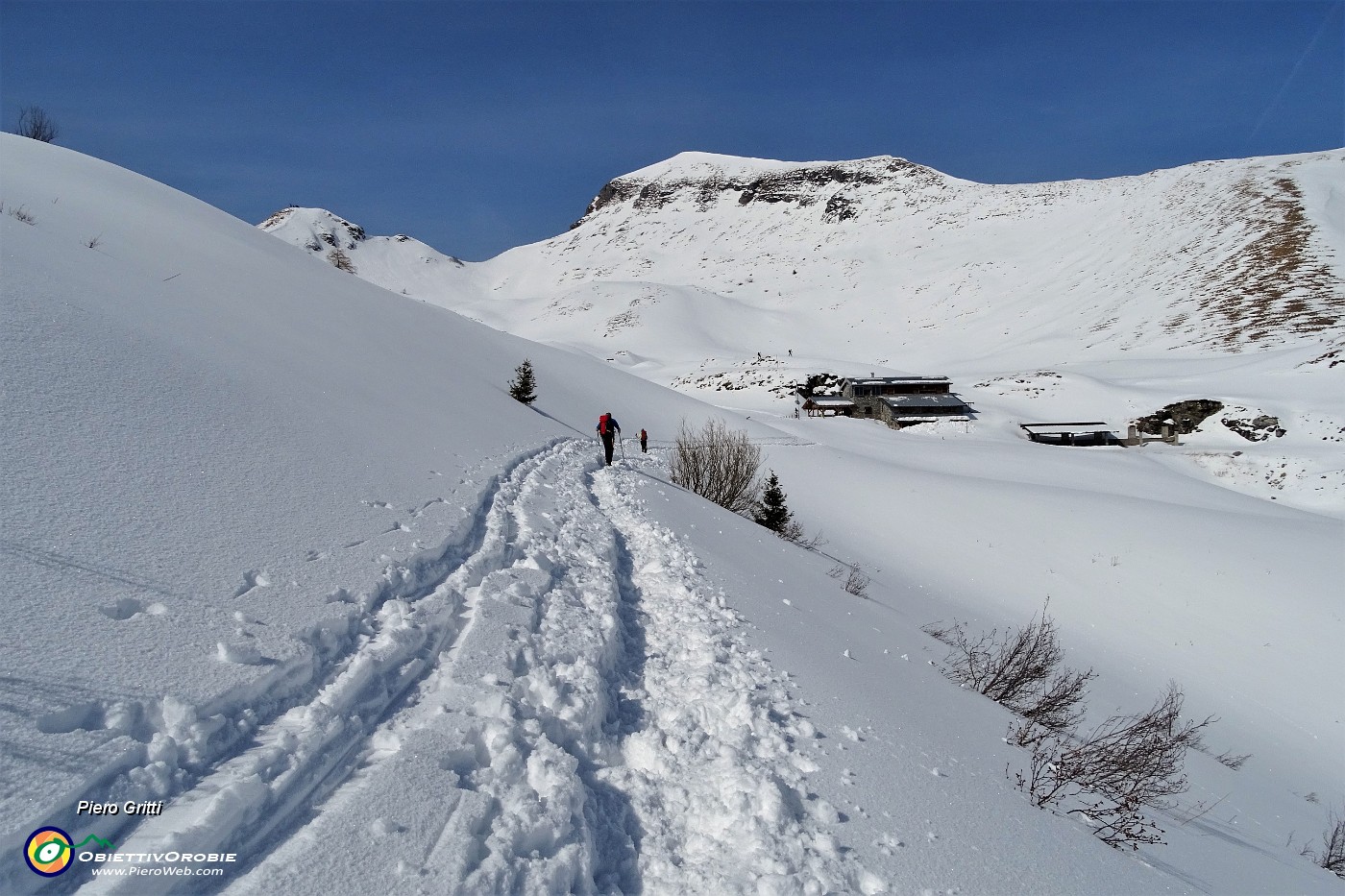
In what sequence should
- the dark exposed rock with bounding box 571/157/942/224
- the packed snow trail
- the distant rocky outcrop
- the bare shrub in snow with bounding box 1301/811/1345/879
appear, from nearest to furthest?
the packed snow trail, the bare shrub in snow with bounding box 1301/811/1345/879, the distant rocky outcrop, the dark exposed rock with bounding box 571/157/942/224

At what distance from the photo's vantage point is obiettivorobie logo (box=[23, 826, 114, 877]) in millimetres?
2256

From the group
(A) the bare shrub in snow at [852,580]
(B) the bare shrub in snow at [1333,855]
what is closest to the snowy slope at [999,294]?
(A) the bare shrub in snow at [852,580]

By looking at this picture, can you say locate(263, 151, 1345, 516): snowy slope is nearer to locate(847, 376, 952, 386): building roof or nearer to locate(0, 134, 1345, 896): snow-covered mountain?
locate(847, 376, 952, 386): building roof

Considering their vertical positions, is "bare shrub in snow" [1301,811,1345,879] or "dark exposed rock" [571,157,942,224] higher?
"dark exposed rock" [571,157,942,224]

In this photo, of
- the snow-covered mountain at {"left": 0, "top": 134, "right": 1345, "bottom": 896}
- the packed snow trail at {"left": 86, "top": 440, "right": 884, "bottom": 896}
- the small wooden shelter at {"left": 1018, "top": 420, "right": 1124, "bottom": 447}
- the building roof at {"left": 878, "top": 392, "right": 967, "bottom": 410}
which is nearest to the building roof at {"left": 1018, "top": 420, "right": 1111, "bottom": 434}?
the small wooden shelter at {"left": 1018, "top": 420, "right": 1124, "bottom": 447}

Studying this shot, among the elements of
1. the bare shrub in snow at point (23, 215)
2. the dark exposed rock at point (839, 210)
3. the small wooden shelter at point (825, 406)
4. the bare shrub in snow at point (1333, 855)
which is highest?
the dark exposed rock at point (839, 210)

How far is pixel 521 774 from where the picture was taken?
11.3 ft

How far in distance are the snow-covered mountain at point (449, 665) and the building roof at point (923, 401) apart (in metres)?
39.6

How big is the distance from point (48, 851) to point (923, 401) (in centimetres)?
5632

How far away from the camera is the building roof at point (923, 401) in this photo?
172 ft

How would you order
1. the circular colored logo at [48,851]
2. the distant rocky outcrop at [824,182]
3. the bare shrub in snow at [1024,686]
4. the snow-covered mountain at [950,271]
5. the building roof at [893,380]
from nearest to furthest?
the circular colored logo at [48,851] → the bare shrub in snow at [1024,686] → the building roof at [893,380] → the snow-covered mountain at [950,271] → the distant rocky outcrop at [824,182]

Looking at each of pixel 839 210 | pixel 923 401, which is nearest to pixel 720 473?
pixel 923 401

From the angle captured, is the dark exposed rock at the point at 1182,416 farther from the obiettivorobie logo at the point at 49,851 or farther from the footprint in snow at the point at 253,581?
the obiettivorobie logo at the point at 49,851

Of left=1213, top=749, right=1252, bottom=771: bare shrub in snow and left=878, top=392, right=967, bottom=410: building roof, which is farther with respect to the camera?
left=878, top=392, right=967, bottom=410: building roof
